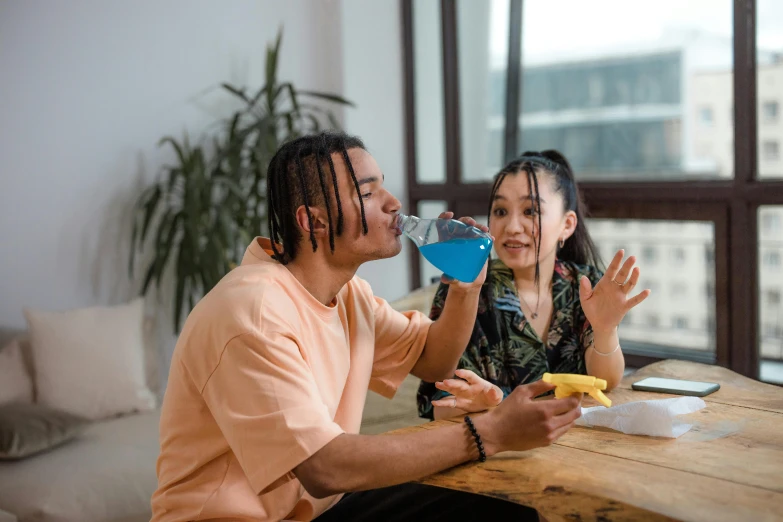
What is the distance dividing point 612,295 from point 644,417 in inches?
11.2

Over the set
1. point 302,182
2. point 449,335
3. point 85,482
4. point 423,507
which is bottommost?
point 85,482

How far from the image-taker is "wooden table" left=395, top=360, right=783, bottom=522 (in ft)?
3.57

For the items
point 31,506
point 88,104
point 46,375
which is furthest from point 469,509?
point 88,104

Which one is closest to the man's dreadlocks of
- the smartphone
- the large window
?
the smartphone

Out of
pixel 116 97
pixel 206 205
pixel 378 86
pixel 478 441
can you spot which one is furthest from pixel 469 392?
pixel 378 86

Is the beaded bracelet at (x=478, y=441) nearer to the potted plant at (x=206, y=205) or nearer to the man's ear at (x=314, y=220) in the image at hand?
the man's ear at (x=314, y=220)

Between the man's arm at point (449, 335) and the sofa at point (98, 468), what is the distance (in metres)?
0.69

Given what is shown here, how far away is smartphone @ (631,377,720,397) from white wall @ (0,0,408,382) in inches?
92.4

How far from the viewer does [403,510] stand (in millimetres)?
1600

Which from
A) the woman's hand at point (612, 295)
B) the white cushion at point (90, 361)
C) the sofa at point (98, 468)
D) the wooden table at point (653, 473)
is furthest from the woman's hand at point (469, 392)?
the white cushion at point (90, 361)

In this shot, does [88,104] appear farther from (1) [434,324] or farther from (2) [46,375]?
(1) [434,324]

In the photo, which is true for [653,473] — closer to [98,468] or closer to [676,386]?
[676,386]

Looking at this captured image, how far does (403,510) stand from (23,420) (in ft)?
4.42

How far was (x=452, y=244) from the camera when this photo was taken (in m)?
1.59
